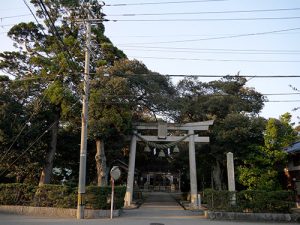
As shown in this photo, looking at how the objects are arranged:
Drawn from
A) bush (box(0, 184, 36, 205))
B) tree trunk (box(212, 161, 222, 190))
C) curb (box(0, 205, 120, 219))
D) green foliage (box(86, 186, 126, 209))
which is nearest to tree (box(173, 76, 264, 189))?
tree trunk (box(212, 161, 222, 190))

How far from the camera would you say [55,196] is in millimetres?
17828

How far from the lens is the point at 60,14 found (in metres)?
23.6

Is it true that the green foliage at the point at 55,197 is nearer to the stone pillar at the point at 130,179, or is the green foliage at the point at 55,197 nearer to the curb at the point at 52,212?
the curb at the point at 52,212

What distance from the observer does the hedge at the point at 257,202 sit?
17250 mm

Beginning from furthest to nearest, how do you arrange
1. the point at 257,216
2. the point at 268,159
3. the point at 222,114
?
the point at 222,114 → the point at 268,159 → the point at 257,216

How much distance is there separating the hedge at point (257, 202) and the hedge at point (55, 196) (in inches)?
220

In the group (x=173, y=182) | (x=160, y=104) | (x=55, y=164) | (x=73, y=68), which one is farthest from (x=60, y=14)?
Answer: (x=173, y=182)

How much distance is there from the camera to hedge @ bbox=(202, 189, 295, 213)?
17250mm

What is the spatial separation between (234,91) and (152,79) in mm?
12951

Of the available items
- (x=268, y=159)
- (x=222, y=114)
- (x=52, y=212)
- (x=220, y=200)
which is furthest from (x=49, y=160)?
(x=268, y=159)

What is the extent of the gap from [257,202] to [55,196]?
1071 centimetres

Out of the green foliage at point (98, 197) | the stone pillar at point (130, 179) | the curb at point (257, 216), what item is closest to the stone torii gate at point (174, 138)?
the stone pillar at point (130, 179)

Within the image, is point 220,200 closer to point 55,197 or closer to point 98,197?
point 98,197

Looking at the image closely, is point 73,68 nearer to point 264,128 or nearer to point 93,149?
point 93,149
